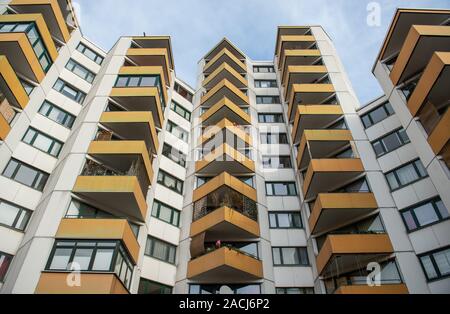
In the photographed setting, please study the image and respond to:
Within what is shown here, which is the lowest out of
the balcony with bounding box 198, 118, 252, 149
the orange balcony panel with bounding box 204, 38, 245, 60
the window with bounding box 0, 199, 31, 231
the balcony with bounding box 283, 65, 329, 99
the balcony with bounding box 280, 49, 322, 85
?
the window with bounding box 0, 199, 31, 231

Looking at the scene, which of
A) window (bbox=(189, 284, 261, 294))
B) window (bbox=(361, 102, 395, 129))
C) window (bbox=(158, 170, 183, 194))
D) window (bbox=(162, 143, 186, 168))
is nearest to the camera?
window (bbox=(189, 284, 261, 294))

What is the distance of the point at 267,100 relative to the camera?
35.4 m

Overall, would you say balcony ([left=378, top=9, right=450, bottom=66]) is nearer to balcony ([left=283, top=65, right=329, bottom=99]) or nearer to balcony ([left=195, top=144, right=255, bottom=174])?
balcony ([left=283, top=65, right=329, bottom=99])

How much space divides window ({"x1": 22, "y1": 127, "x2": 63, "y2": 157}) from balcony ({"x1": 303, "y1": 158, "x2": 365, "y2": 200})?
1886 centimetres

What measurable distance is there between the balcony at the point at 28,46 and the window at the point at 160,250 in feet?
48.6

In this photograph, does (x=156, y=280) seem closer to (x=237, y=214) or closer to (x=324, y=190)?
(x=237, y=214)

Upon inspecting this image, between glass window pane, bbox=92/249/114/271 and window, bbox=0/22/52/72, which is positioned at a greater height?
window, bbox=0/22/52/72

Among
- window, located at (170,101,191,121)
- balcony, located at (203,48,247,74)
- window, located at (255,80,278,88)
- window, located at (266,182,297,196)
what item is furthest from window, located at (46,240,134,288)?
balcony, located at (203,48,247,74)

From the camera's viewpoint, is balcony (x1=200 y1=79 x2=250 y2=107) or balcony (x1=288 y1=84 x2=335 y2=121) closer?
balcony (x1=288 y1=84 x2=335 y2=121)

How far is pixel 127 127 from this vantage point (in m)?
22.6

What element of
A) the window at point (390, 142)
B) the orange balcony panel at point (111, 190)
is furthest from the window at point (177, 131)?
the window at point (390, 142)

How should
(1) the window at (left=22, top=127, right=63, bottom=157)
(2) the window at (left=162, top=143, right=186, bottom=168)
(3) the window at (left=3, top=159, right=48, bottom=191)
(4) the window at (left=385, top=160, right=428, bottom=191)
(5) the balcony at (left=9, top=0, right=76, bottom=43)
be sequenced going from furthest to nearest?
(2) the window at (left=162, top=143, right=186, bottom=168) < (5) the balcony at (left=9, top=0, right=76, bottom=43) < (1) the window at (left=22, top=127, right=63, bottom=157) < (4) the window at (left=385, top=160, right=428, bottom=191) < (3) the window at (left=3, top=159, right=48, bottom=191)

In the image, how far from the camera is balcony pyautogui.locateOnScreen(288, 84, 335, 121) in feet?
94.0

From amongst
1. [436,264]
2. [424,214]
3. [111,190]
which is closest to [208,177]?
[111,190]
